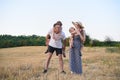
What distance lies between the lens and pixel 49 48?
12.0m

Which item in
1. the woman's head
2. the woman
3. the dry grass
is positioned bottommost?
the dry grass

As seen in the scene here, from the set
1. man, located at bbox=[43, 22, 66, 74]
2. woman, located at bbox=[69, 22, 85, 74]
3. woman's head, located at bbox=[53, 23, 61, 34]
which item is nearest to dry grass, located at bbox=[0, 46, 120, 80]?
woman, located at bbox=[69, 22, 85, 74]

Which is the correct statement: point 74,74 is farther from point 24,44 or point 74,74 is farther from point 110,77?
point 24,44

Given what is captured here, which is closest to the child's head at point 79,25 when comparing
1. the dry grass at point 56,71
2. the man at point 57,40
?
the man at point 57,40

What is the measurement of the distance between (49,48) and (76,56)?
967mm

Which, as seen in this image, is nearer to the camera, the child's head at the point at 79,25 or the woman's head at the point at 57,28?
the child's head at the point at 79,25

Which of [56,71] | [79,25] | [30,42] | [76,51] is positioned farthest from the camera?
[30,42]

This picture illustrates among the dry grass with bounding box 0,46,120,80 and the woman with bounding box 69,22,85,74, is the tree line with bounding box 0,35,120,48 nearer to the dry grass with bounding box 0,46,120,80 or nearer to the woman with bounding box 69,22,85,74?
the dry grass with bounding box 0,46,120,80

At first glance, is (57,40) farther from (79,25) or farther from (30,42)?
(30,42)

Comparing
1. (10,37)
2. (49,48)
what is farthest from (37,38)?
(49,48)

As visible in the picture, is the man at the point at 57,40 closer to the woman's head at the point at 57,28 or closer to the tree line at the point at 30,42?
the woman's head at the point at 57,28

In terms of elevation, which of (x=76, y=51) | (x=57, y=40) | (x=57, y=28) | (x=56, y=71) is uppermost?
(x=57, y=28)

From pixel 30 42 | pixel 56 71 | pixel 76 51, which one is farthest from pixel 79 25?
pixel 30 42

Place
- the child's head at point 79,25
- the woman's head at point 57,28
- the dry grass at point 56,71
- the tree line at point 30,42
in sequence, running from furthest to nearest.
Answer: the tree line at point 30,42 < the woman's head at point 57,28 < the child's head at point 79,25 < the dry grass at point 56,71
